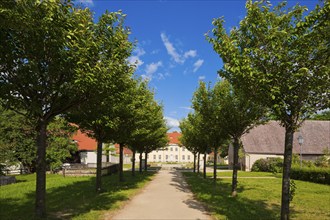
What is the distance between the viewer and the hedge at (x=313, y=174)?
24156 mm

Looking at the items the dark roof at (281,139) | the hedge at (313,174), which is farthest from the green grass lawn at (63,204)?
the dark roof at (281,139)

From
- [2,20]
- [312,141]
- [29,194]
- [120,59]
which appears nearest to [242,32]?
[120,59]

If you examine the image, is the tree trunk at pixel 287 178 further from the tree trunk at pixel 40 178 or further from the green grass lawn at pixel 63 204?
the tree trunk at pixel 40 178

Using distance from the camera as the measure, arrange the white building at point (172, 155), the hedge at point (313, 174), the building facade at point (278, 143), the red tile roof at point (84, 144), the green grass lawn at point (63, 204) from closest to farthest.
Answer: the green grass lawn at point (63, 204), the hedge at point (313, 174), the building facade at point (278, 143), the red tile roof at point (84, 144), the white building at point (172, 155)

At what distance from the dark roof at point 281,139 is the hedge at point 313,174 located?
537 inches

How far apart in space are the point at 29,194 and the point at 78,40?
34.7ft

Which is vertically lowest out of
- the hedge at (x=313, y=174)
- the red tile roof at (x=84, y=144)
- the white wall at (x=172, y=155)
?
the white wall at (x=172, y=155)

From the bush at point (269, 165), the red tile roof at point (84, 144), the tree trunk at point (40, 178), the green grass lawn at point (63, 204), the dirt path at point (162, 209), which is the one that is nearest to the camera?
the tree trunk at point (40, 178)

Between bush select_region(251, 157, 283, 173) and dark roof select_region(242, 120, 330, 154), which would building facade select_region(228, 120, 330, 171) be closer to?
dark roof select_region(242, 120, 330, 154)

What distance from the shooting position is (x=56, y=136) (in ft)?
99.7

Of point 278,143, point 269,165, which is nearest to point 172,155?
point 278,143

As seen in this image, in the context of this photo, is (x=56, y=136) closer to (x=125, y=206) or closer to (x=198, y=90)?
(x=198, y=90)

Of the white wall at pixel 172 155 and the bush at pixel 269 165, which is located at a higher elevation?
the bush at pixel 269 165

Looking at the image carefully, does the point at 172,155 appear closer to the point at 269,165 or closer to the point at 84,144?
the point at 84,144
